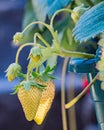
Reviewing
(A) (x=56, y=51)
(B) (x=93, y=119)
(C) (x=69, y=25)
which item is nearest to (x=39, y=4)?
(C) (x=69, y=25)

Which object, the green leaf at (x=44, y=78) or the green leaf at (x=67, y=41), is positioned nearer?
the green leaf at (x=44, y=78)

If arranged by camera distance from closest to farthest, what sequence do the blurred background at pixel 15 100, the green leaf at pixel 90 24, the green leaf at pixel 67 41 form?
1. the green leaf at pixel 90 24
2. the green leaf at pixel 67 41
3. the blurred background at pixel 15 100

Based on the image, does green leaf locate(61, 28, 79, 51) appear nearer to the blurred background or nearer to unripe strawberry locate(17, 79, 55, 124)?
unripe strawberry locate(17, 79, 55, 124)

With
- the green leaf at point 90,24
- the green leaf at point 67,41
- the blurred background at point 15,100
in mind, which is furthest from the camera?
the blurred background at point 15,100

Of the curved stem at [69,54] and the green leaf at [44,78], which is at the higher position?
the curved stem at [69,54]

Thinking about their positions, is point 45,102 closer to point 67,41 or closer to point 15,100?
point 67,41

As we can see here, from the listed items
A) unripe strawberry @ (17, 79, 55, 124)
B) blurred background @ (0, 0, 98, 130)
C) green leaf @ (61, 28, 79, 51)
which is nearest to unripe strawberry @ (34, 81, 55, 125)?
unripe strawberry @ (17, 79, 55, 124)

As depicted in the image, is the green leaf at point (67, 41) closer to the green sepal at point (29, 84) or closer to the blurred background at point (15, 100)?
the green sepal at point (29, 84)

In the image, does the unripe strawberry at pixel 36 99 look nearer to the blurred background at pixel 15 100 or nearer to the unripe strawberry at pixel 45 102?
the unripe strawberry at pixel 45 102

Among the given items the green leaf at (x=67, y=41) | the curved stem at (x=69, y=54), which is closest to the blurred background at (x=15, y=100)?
the green leaf at (x=67, y=41)
